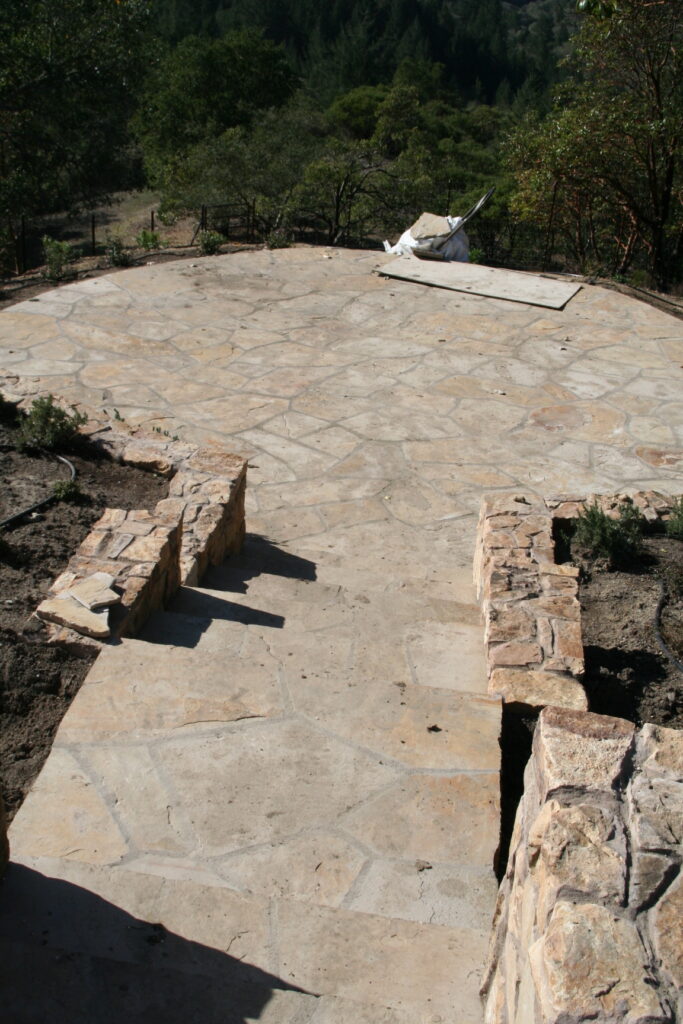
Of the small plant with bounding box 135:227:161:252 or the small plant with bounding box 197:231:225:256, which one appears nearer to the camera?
the small plant with bounding box 197:231:225:256

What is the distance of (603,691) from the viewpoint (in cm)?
436

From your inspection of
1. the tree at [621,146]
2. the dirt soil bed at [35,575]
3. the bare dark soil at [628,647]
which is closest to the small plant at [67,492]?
the dirt soil bed at [35,575]

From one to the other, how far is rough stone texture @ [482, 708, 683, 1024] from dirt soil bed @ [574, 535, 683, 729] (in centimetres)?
151

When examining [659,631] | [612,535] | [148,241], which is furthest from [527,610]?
[148,241]

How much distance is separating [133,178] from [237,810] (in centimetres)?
3284

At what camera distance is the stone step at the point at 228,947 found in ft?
8.11

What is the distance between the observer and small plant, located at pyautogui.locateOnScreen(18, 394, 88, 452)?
5992 mm

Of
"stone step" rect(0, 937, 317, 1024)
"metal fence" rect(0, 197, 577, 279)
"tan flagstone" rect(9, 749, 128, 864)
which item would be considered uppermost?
"stone step" rect(0, 937, 317, 1024)

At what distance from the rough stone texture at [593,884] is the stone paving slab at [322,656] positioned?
1.56 feet

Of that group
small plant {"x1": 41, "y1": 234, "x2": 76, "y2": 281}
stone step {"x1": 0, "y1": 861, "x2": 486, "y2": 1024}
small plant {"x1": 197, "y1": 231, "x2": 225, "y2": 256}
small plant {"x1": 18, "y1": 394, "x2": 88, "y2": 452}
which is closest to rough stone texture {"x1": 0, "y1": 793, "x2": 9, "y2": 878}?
stone step {"x1": 0, "y1": 861, "x2": 486, "y2": 1024}

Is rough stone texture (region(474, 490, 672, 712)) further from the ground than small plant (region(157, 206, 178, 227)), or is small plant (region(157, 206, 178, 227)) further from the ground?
rough stone texture (region(474, 490, 672, 712))

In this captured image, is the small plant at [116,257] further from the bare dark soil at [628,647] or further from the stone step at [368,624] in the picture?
the bare dark soil at [628,647]

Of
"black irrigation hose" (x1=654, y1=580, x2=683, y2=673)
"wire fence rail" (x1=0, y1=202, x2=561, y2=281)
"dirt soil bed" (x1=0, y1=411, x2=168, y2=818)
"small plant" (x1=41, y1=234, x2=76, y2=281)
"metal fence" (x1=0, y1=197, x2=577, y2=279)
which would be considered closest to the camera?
"dirt soil bed" (x1=0, y1=411, x2=168, y2=818)

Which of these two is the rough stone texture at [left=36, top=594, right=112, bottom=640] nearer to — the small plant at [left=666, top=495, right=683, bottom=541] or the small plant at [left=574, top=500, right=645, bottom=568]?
the small plant at [left=574, top=500, right=645, bottom=568]
